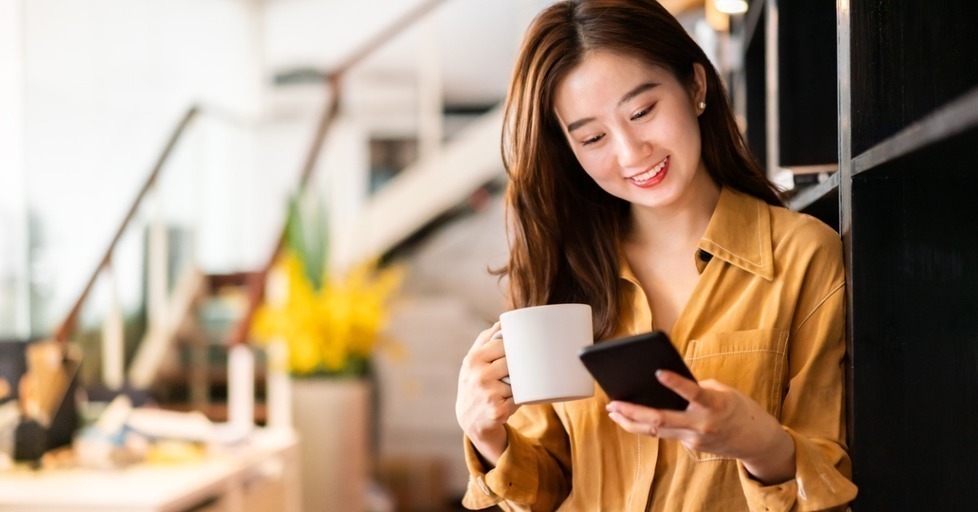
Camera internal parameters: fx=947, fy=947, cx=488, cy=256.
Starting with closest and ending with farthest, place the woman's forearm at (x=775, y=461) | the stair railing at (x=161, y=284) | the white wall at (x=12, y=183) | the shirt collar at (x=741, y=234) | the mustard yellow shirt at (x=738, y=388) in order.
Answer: the woman's forearm at (x=775, y=461), the mustard yellow shirt at (x=738, y=388), the shirt collar at (x=741, y=234), the white wall at (x=12, y=183), the stair railing at (x=161, y=284)

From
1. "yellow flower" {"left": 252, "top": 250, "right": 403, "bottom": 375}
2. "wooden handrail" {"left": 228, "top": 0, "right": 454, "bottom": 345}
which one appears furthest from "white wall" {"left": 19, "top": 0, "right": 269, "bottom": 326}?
"yellow flower" {"left": 252, "top": 250, "right": 403, "bottom": 375}

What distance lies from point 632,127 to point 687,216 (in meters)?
0.19

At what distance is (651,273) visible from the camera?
128 cm

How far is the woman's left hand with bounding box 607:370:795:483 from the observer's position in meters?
0.85

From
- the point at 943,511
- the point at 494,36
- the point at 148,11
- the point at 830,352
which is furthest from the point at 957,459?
the point at 494,36

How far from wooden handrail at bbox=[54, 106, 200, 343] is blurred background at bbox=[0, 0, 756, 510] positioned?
0.04 feet

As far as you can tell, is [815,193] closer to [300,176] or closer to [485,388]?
[485,388]

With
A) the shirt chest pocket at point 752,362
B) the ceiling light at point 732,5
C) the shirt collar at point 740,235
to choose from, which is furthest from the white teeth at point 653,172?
the ceiling light at point 732,5

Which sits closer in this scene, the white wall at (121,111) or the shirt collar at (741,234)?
the shirt collar at (741,234)

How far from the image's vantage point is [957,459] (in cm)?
93

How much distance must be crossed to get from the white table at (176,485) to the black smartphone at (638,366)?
5.46 ft

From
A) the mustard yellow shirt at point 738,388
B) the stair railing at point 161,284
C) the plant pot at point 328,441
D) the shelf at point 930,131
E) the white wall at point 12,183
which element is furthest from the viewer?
the stair railing at point 161,284

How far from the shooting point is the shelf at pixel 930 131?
0.62 metres

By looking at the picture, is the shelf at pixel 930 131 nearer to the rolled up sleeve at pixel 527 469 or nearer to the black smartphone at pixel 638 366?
the black smartphone at pixel 638 366
